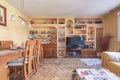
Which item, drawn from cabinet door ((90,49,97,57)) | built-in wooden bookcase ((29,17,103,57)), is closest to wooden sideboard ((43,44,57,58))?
Result: built-in wooden bookcase ((29,17,103,57))

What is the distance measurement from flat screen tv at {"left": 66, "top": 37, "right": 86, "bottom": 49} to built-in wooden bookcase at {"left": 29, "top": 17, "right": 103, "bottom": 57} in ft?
1.27

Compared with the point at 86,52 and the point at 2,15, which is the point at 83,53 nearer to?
the point at 86,52

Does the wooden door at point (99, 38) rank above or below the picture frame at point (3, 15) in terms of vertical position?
below

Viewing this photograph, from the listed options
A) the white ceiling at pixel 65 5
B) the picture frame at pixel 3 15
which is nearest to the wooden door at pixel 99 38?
the white ceiling at pixel 65 5

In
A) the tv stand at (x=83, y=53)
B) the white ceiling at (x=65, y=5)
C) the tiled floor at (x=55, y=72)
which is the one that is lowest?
the tiled floor at (x=55, y=72)

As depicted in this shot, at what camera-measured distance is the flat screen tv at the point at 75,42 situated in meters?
7.62

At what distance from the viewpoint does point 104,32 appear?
792 cm

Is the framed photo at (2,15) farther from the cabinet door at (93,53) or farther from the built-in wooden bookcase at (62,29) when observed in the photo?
the cabinet door at (93,53)

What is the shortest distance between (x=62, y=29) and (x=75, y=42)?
115cm

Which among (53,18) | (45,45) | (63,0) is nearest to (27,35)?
(45,45)

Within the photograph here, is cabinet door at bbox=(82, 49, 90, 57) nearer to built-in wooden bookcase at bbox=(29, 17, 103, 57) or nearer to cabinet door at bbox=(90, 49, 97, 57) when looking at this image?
cabinet door at bbox=(90, 49, 97, 57)

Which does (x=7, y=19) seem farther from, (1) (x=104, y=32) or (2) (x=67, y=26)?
(1) (x=104, y=32)

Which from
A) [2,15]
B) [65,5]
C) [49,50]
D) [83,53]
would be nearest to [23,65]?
[2,15]

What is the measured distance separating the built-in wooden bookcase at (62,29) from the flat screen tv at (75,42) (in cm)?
39
